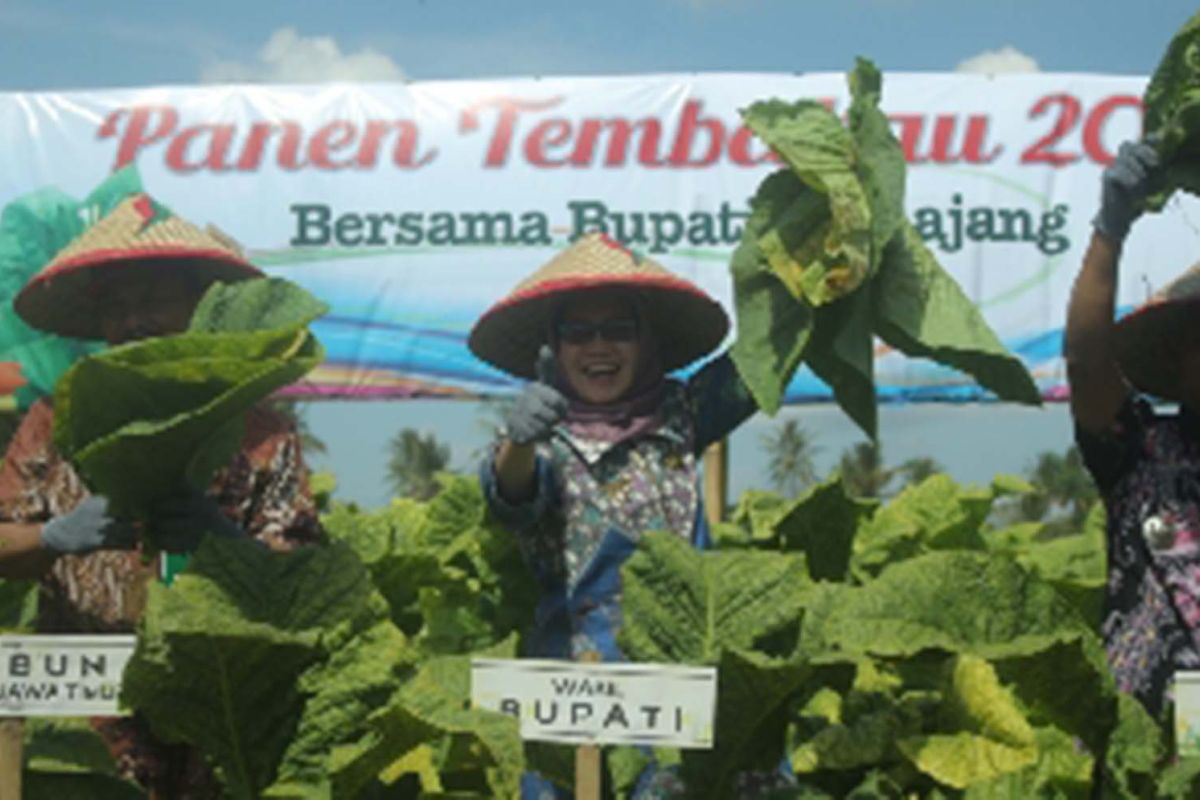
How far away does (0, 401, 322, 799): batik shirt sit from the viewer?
178cm

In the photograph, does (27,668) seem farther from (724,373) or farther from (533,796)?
(724,373)

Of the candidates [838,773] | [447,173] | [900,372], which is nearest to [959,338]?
[838,773]

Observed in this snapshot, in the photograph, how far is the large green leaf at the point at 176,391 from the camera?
1354 millimetres

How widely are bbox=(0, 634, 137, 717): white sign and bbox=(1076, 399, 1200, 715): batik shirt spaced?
1.14 meters

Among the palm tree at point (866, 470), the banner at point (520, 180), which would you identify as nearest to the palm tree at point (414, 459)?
the palm tree at point (866, 470)

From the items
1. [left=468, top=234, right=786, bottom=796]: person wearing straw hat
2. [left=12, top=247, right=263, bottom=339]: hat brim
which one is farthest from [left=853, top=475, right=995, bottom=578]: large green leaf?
[left=12, top=247, right=263, bottom=339]: hat brim

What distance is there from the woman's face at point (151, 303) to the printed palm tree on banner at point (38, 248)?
2.32 m

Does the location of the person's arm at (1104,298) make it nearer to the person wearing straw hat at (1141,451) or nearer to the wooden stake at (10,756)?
the person wearing straw hat at (1141,451)

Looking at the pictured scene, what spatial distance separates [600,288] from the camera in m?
2.09

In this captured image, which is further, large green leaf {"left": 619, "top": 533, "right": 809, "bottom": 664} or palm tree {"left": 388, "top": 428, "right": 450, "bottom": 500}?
palm tree {"left": 388, "top": 428, "right": 450, "bottom": 500}

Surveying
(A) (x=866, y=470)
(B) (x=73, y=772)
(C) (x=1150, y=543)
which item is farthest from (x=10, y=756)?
(A) (x=866, y=470)

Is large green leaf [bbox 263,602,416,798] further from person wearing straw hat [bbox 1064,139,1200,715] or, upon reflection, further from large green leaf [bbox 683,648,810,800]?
person wearing straw hat [bbox 1064,139,1200,715]

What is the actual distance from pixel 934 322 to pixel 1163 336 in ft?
1.35

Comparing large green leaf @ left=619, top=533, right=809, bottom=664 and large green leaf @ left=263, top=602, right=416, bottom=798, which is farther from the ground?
large green leaf @ left=619, top=533, right=809, bottom=664
